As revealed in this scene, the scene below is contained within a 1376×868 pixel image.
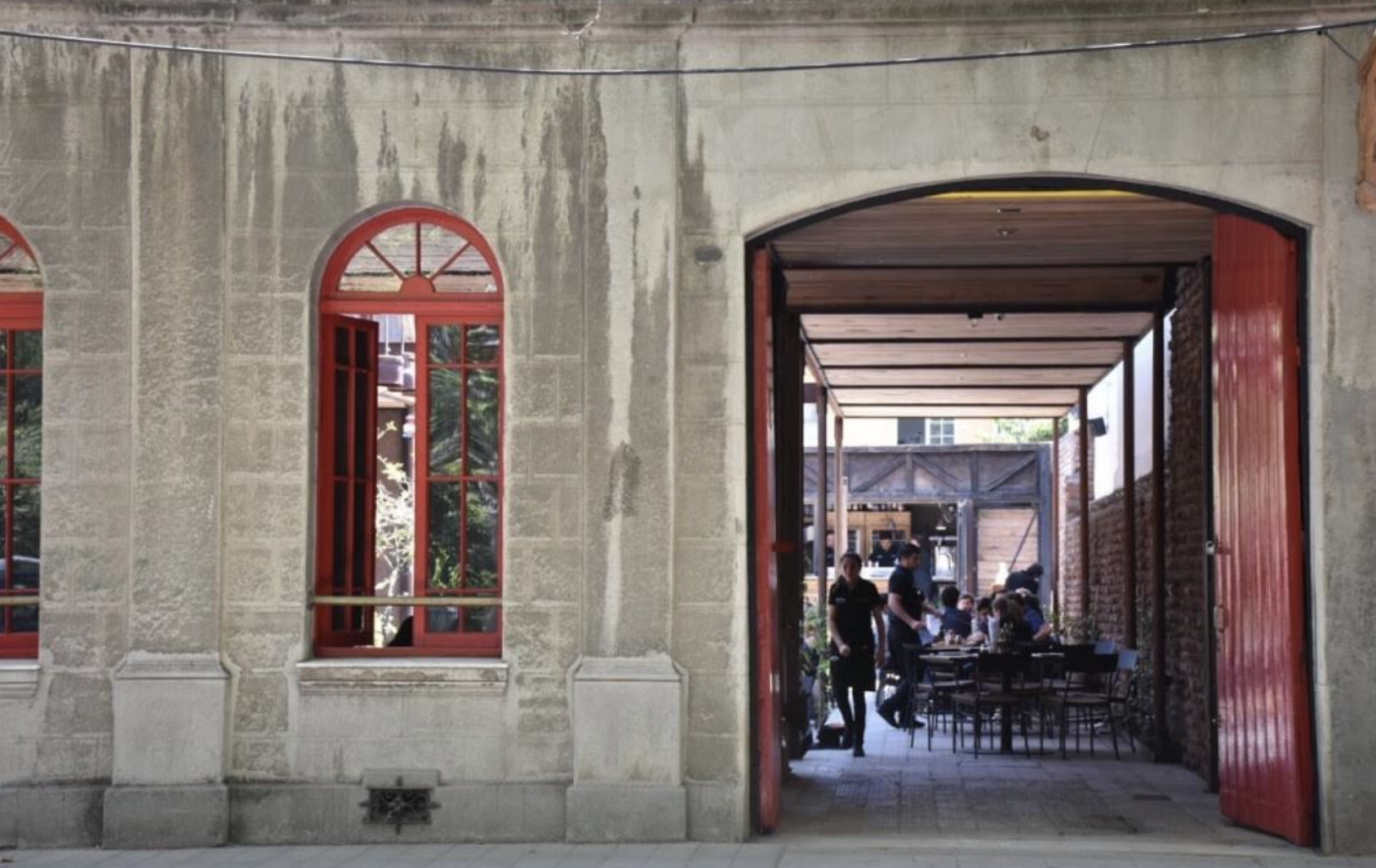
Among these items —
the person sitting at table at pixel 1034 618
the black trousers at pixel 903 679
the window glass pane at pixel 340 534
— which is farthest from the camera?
the person sitting at table at pixel 1034 618

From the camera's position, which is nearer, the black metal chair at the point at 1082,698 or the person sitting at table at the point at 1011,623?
the black metal chair at the point at 1082,698

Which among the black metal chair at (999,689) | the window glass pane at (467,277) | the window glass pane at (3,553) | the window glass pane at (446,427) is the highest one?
the window glass pane at (467,277)

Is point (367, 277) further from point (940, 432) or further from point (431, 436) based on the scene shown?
point (940, 432)

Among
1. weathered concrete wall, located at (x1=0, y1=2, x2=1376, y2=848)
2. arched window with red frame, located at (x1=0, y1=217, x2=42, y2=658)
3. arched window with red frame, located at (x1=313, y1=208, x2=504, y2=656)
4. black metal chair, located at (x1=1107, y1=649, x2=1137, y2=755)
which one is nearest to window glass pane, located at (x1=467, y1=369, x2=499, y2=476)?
arched window with red frame, located at (x1=313, y1=208, x2=504, y2=656)

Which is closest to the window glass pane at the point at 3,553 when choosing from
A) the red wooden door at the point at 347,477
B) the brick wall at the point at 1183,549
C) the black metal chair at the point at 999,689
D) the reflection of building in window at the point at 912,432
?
the red wooden door at the point at 347,477

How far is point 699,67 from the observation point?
1127cm

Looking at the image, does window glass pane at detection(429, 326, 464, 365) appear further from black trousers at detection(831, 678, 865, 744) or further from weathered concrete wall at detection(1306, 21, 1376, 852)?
black trousers at detection(831, 678, 865, 744)

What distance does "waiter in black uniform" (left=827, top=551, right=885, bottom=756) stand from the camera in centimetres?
1656

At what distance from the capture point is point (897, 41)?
11.1 m

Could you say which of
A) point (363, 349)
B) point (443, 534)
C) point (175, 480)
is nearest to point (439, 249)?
point (363, 349)

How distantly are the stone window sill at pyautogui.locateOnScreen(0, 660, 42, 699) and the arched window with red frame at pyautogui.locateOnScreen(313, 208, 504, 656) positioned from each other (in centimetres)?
163

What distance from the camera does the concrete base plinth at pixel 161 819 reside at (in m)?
11.0

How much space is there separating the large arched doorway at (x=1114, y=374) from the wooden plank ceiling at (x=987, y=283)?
34mm

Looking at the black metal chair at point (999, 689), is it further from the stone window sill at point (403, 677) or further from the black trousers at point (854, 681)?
the stone window sill at point (403, 677)
